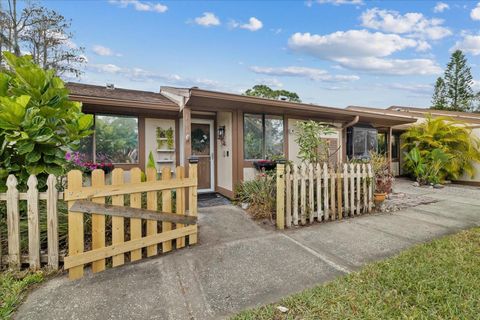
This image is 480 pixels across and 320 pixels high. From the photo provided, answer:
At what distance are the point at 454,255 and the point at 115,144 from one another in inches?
272

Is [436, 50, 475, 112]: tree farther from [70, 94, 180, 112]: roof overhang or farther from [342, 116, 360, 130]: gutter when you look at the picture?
[70, 94, 180, 112]: roof overhang

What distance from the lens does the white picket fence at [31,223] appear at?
97.1 inches

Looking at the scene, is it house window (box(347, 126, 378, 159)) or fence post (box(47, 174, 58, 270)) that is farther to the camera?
house window (box(347, 126, 378, 159))

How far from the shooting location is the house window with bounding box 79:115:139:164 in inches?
231

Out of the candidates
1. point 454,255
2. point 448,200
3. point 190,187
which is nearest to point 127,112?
point 190,187

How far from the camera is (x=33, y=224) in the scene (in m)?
2.49

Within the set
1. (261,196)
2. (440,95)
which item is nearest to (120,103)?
(261,196)

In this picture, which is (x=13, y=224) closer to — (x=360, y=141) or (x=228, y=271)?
(x=228, y=271)

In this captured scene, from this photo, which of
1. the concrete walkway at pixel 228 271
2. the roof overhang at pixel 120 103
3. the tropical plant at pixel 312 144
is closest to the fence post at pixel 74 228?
the concrete walkway at pixel 228 271

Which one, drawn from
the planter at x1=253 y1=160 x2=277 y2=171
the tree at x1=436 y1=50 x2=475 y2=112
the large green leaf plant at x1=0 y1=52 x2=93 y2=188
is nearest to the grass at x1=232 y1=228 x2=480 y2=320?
the large green leaf plant at x1=0 y1=52 x2=93 y2=188

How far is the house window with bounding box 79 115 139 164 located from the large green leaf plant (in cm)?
309

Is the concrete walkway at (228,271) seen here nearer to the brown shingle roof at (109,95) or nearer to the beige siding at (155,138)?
the beige siding at (155,138)

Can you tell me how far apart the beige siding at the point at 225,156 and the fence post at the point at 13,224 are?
13.5ft

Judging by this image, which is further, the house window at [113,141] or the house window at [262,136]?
the house window at [262,136]
